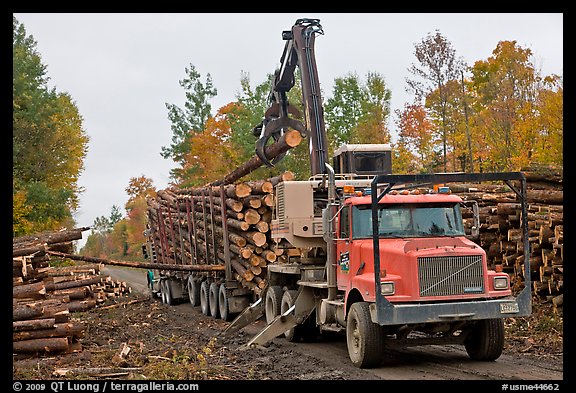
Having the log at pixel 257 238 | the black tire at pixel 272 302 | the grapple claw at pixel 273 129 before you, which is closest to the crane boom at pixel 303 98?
the grapple claw at pixel 273 129

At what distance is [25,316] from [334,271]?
16.9 ft

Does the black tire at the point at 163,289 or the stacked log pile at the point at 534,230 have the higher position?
the stacked log pile at the point at 534,230

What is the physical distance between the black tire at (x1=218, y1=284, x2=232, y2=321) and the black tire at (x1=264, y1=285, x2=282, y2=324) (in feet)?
10.6

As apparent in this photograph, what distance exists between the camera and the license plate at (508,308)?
10.8 meters

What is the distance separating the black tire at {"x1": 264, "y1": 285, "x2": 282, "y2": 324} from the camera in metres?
15.7

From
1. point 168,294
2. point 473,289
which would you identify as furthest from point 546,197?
point 168,294

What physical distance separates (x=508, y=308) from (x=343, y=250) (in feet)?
9.58

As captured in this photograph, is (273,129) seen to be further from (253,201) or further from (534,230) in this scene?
(534,230)

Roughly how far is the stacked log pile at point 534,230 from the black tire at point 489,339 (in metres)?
2.78

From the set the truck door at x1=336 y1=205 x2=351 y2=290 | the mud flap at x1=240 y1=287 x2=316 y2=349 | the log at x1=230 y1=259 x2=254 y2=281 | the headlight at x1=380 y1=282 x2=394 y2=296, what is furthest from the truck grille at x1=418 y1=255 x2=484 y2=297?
the log at x1=230 y1=259 x2=254 y2=281

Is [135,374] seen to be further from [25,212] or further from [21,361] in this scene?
[25,212]

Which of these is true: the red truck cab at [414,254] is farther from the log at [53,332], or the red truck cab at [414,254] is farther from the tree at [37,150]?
the tree at [37,150]

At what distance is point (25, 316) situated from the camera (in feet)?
39.6
